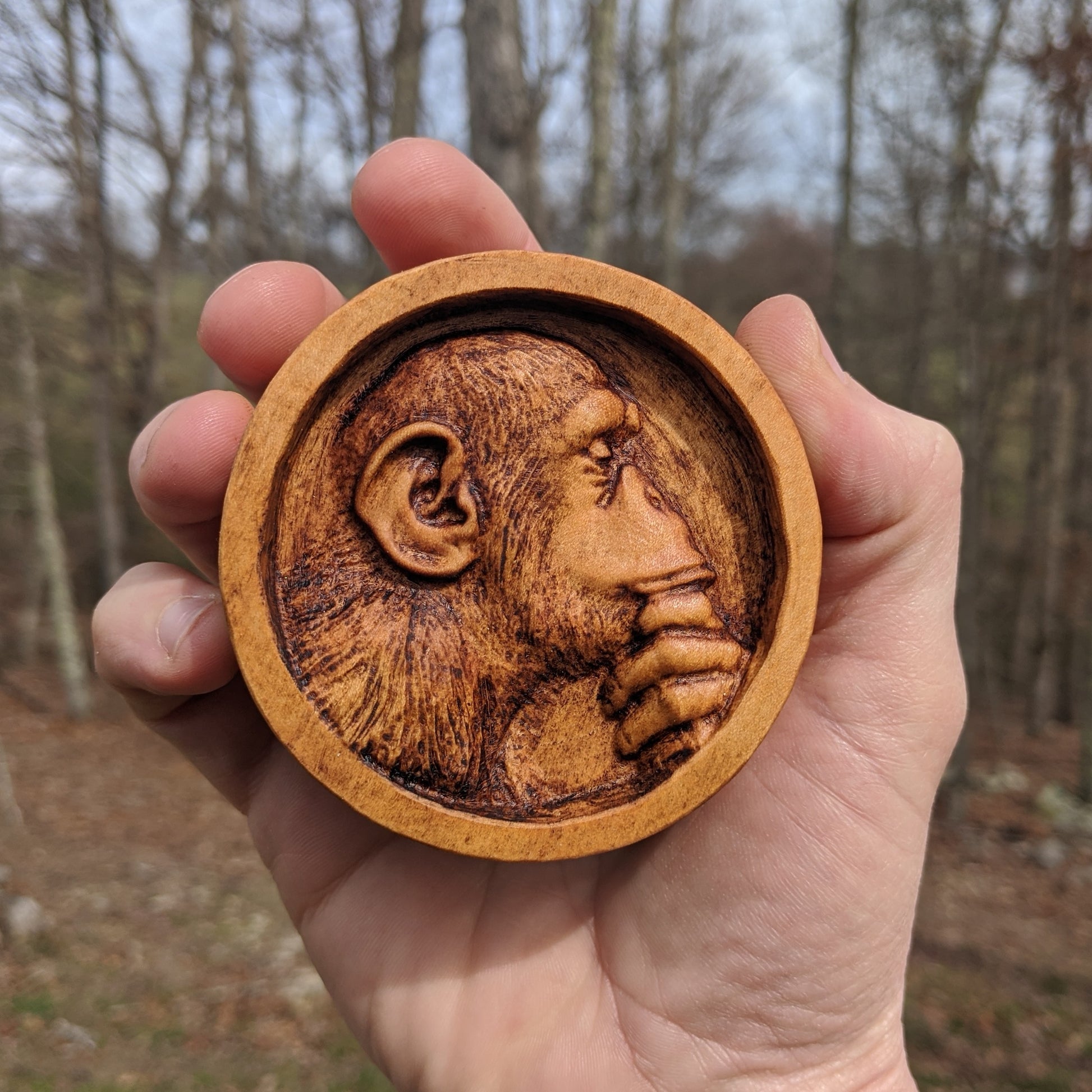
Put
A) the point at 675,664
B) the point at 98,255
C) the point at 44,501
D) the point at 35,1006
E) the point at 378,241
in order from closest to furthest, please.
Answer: the point at 675,664 → the point at 378,241 → the point at 35,1006 → the point at 98,255 → the point at 44,501

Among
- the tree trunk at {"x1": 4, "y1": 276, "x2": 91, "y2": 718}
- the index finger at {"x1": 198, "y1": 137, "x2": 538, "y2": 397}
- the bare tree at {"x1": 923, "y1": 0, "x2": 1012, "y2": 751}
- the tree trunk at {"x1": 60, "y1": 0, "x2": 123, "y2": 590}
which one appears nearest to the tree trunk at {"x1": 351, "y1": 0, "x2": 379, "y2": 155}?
the tree trunk at {"x1": 60, "y1": 0, "x2": 123, "y2": 590}

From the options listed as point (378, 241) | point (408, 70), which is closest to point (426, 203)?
point (378, 241)

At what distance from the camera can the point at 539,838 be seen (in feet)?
5.81

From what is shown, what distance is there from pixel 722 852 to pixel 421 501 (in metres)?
1.18

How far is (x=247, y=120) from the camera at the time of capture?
8.52 metres

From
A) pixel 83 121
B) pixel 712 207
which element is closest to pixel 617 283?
pixel 83 121

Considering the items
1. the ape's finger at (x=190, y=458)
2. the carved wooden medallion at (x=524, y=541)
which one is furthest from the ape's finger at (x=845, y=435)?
the ape's finger at (x=190, y=458)

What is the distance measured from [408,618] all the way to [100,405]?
9306mm

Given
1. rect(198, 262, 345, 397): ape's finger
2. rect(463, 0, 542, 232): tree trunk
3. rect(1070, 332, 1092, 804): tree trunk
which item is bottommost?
rect(1070, 332, 1092, 804): tree trunk

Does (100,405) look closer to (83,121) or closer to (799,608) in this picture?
(83,121)

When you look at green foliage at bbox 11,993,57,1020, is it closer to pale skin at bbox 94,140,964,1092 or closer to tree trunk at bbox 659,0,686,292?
pale skin at bbox 94,140,964,1092

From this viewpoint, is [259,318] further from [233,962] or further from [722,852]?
[233,962]

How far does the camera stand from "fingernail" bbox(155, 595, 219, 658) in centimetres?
211

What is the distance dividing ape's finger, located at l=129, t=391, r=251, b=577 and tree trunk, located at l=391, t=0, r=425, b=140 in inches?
230
